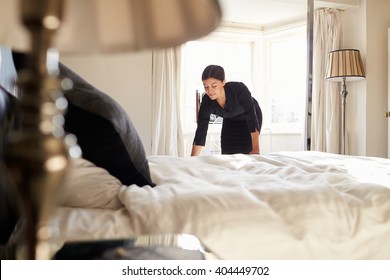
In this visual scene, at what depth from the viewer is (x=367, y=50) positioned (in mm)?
4141

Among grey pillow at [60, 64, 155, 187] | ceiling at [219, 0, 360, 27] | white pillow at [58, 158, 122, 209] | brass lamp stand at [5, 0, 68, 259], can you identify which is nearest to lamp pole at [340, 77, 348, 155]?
ceiling at [219, 0, 360, 27]

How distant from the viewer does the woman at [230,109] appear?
3016 mm

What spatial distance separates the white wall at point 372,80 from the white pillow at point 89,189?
12.3 feet

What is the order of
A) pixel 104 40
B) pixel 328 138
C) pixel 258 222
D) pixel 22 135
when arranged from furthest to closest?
1. pixel 328 138
2. pixel 258 222
3. pixel 104 40
4. pixel 22 135

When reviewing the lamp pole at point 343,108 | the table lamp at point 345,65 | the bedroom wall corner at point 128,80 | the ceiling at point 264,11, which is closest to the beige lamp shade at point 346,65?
the table lamp at point 345,65

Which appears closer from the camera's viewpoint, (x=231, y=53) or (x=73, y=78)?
(x=73, y=78)

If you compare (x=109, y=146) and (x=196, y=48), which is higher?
(x=196, y=48)

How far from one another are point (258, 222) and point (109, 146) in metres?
0.43

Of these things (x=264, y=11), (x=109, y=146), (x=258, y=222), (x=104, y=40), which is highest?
(x=264, y=11)

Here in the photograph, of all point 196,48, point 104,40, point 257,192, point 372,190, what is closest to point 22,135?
point 104,40

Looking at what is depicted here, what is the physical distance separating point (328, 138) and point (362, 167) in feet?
9.49

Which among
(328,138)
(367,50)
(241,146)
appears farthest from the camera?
(328,138)

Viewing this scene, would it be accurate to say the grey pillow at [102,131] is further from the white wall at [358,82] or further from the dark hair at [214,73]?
the white wall at [358,82]

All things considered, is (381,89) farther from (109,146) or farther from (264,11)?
(109,146)
